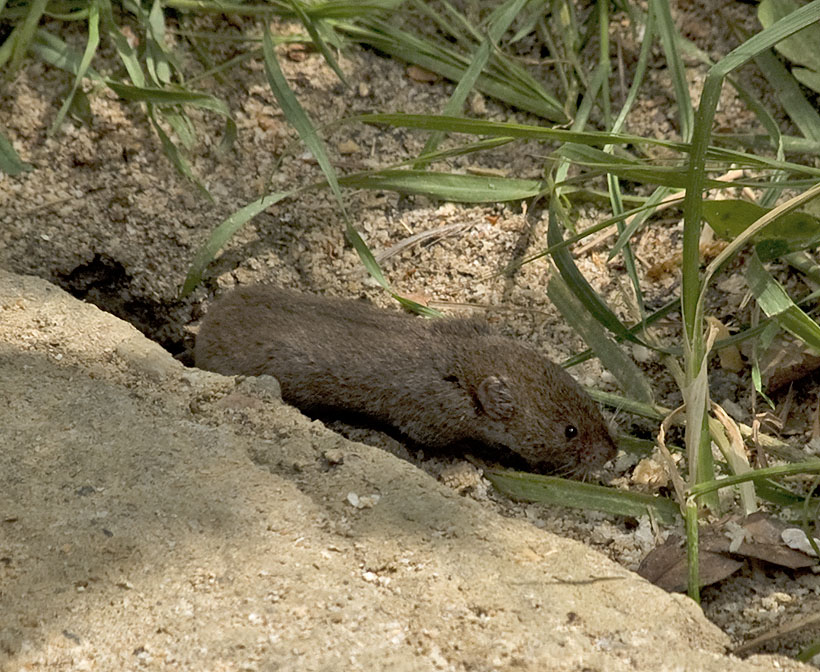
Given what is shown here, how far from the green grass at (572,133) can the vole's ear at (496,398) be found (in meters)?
0.42

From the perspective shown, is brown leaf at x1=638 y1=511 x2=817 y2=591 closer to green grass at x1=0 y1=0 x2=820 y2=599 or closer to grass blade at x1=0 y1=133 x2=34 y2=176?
green grass at x1=0 y1=0 x2=820 y2=599

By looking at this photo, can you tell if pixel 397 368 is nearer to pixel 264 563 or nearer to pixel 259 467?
pixel 259 467

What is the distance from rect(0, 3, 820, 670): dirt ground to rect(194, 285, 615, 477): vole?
294 millimetres

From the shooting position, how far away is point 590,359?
4.54 meters

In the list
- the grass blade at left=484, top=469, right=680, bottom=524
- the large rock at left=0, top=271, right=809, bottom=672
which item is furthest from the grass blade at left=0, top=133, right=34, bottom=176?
the grass blade at left=484, top=469, right=680, bottom=524

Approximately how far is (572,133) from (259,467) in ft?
5.36

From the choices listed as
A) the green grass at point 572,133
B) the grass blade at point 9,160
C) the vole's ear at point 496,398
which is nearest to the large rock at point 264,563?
the green grass at point 572,133

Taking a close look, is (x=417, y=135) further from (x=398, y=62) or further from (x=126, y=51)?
(x=126, y=51)

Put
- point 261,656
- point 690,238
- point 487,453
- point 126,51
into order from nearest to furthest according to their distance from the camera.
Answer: point 261,656
point 690,238
point 487,453
point 126,51

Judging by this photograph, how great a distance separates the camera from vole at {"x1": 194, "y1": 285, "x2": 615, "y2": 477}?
4230mm

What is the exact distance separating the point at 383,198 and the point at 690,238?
2.27m

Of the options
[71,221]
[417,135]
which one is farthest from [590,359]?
[71,221]

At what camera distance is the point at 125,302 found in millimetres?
4688

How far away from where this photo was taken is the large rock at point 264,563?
2330 mm
